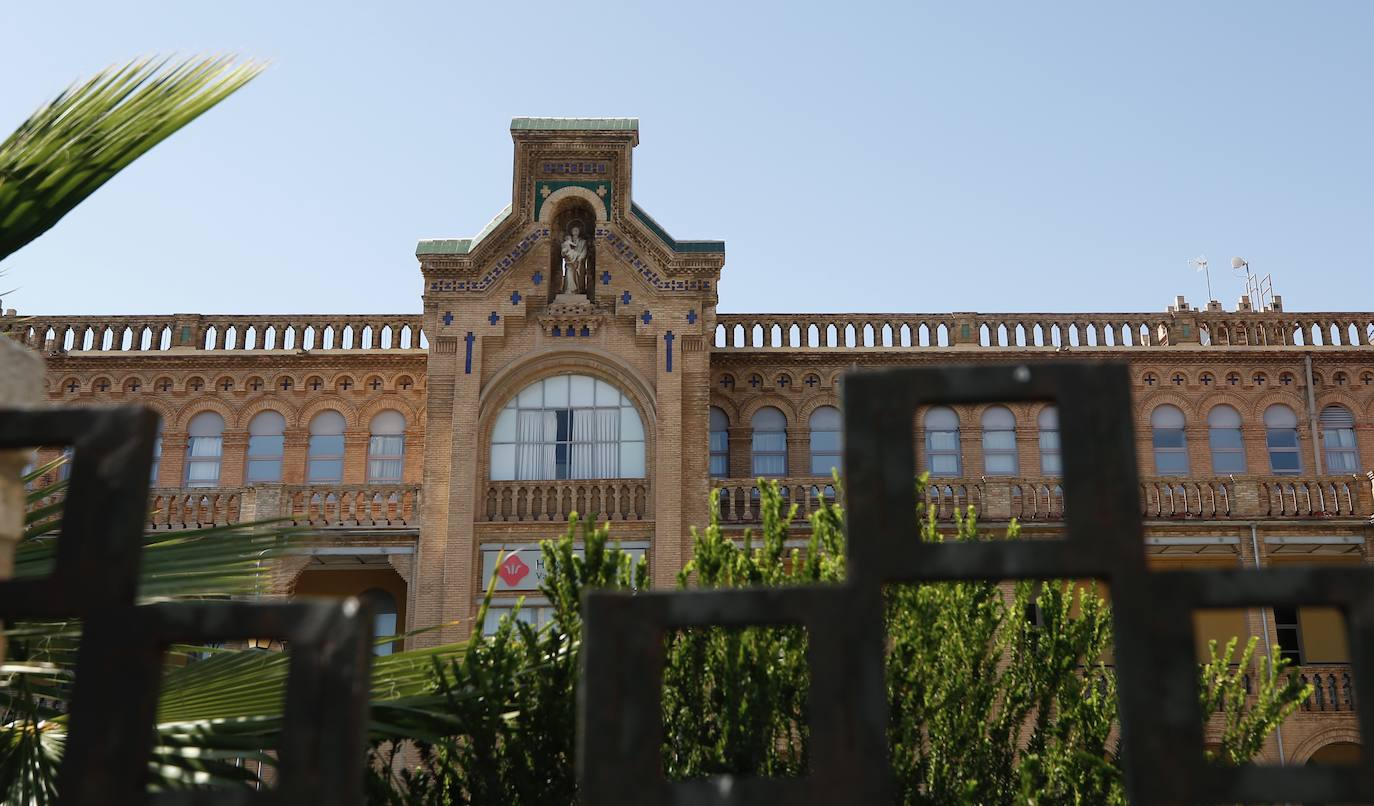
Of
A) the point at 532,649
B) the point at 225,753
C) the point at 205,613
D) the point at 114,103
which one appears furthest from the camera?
the point at 532,649

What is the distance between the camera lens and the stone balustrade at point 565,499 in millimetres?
22062

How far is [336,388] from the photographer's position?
24.3 m

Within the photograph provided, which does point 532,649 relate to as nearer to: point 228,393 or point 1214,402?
point 228,393

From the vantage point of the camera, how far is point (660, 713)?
403 cm

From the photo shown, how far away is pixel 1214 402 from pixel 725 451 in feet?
28.8

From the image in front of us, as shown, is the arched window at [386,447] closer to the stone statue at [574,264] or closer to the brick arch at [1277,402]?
the stone statue at [574,264]

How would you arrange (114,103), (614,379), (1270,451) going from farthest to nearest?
(1270,451)
(614,379)
(114,103)

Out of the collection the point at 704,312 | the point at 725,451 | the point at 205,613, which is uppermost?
the point at 704,312

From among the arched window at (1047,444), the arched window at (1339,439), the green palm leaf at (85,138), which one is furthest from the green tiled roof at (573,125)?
the green palm leaf at (85,138)

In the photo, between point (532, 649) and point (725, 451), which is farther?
point (725, 451)

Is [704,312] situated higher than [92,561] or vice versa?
[704,312]

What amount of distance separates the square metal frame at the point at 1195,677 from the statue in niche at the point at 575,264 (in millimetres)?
19815

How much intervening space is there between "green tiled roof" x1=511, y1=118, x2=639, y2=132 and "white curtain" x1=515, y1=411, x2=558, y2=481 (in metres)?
4.90

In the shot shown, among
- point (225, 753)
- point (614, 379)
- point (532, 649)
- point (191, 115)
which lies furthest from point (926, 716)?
point (614, 379)
